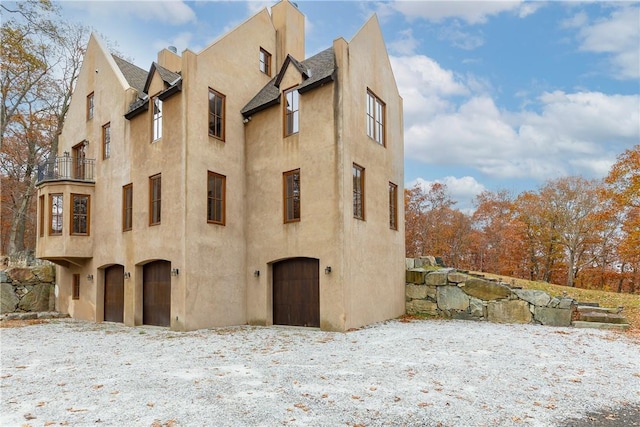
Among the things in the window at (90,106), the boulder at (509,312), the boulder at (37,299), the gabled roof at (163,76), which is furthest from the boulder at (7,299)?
the boulder at (509,312)

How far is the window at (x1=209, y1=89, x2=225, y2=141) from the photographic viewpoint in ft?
45.2

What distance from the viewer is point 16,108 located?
77.9 ft

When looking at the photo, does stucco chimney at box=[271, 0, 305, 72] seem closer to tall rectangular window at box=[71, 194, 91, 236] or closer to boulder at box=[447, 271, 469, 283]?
tall rectangular window at box=[71, 194, 91, 236]

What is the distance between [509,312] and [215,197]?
1076 cm

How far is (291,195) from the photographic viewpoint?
13.3m

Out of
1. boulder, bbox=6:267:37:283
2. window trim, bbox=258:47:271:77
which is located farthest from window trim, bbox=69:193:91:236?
window trim, bbox=258:47:271:77

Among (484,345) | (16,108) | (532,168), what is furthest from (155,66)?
(532,168)

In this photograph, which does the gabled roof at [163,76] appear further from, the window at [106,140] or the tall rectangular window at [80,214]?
the tall rectangular window at [80,214]

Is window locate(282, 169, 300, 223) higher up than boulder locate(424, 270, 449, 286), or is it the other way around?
window locate(282, 169, 300, 223)

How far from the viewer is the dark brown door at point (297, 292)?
41.2ft

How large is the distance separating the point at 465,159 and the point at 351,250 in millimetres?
28527

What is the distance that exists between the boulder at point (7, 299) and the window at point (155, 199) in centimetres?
912

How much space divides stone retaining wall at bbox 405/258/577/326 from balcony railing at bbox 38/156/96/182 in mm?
14406

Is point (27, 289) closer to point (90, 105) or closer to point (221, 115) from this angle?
point (90, 105)
